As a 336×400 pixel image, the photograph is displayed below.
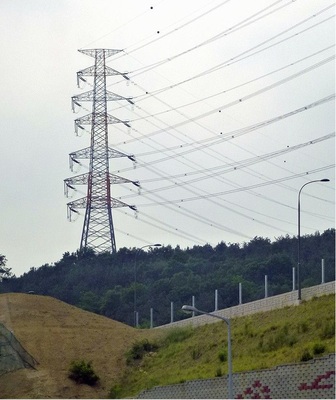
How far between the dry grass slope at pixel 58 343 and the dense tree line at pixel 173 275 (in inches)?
634

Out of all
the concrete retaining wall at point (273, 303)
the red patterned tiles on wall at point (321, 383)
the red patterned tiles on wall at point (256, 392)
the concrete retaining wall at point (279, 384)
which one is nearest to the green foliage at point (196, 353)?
the concrete retaining wall at point (273, 303)

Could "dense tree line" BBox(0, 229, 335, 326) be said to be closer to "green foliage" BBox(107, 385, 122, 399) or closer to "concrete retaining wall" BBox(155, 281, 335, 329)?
"concrete retaining wall" BBox(155, 281, 335, 329)

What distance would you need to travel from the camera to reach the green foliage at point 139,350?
85375mm

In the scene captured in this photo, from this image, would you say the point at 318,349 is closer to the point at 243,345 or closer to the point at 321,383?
the point at 321,383

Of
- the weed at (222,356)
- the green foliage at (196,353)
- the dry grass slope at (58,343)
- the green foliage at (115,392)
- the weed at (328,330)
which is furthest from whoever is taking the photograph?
the dry grass slope at (58,343)

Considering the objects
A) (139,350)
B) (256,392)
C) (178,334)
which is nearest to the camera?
(256,392)

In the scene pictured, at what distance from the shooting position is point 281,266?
428ft

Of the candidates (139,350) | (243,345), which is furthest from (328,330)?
(139,350)

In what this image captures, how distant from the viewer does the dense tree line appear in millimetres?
123000

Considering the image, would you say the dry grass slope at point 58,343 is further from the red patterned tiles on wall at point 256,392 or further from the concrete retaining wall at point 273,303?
the red patterned tiles on wall at point 256,392

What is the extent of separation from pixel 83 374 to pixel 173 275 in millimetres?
55488

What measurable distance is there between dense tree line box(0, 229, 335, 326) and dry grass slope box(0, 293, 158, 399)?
16116 mm

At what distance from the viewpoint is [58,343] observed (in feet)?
292

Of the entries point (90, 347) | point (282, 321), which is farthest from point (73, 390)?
point (282, 321)
